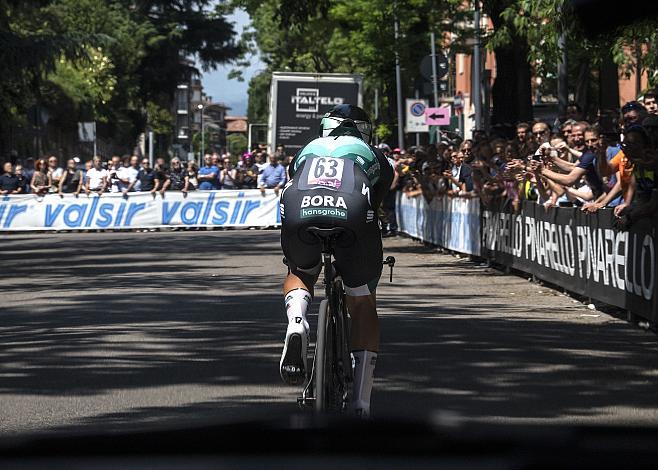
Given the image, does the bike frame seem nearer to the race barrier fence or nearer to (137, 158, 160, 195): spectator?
the race barrier fence

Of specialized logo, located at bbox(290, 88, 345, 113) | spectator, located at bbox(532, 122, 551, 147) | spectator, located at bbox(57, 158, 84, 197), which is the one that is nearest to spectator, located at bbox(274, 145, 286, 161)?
specialized logo, located at bbox(290, 88, 345, 113)

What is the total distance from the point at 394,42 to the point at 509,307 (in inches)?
1222

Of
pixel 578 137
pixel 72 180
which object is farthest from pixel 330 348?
pixel 72 180

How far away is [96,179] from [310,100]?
5.86 m

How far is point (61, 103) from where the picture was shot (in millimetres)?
66562

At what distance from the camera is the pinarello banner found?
40.1ft

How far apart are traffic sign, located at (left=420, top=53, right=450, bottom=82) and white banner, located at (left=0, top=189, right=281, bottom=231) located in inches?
193

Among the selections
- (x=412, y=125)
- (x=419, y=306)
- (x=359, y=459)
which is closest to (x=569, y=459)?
(x=359, y=459)

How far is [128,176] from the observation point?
39031 millimetres

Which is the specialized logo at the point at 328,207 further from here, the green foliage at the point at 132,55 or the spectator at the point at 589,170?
the green foliage at the point at 132,55

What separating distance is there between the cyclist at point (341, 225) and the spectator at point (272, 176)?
3038cm

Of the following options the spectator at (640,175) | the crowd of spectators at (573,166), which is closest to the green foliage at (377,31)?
the crowd of spectators at (573,166)

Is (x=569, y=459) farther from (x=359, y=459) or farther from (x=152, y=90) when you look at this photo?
(x=152, y=90)

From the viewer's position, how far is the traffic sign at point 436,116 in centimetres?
3650
